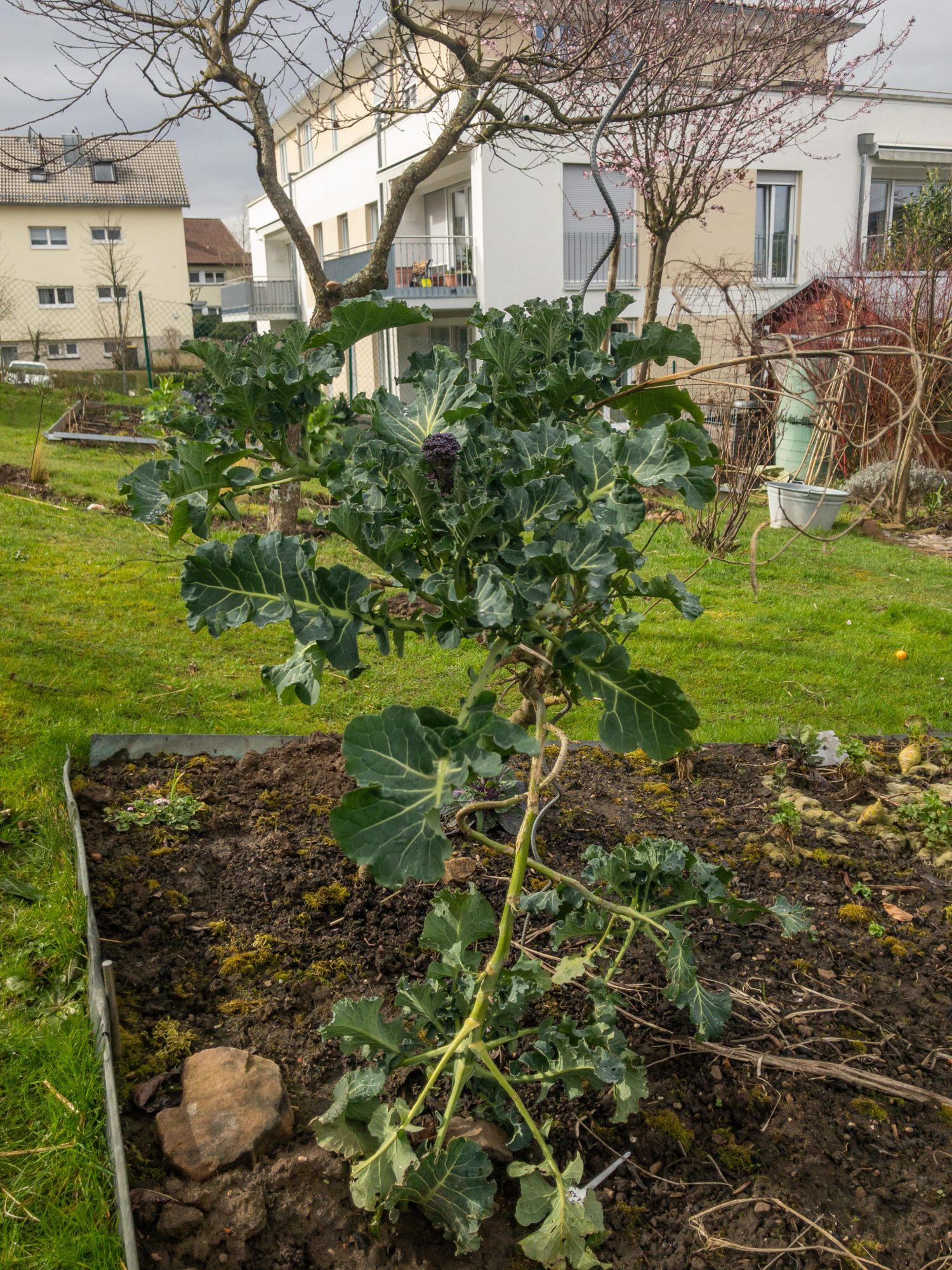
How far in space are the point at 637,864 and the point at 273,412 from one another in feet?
4.09

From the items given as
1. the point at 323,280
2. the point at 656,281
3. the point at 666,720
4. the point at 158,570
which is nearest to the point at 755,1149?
the point at 666,720

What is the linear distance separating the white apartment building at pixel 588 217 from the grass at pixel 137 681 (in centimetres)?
1187

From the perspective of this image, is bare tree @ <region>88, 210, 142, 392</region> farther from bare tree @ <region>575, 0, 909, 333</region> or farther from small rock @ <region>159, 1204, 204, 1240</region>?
small rock @ <region>159, 1204, 204, 1240</region>

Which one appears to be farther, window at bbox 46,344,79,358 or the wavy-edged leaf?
window at bbox 46,344,79,358

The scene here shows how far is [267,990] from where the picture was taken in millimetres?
2312

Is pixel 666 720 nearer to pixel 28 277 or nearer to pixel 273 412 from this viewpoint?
pixel 273 412

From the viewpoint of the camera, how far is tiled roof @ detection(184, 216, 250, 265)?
56.7 meters

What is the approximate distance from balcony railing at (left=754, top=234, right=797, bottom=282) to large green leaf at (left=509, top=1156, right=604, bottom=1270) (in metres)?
21.7

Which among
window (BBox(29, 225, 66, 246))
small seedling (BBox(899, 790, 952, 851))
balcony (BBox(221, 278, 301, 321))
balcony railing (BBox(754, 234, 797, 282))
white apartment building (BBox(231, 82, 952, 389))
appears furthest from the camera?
window (BBox(29, 225, 66, 246))

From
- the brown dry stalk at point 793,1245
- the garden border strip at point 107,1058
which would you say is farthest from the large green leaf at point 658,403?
the garden border strip at point 107,1058

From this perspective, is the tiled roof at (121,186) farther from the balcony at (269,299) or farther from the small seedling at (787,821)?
the small seedling at (787,821)

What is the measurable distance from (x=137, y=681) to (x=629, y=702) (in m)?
3.34

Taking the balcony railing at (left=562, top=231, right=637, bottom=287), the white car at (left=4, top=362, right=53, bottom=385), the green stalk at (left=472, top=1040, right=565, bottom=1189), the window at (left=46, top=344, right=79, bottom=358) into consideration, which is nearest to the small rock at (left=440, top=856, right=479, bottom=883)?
the green stalk at (left=472, top=1040, right=565, bottom=1189)

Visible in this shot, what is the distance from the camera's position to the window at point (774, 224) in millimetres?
20547
